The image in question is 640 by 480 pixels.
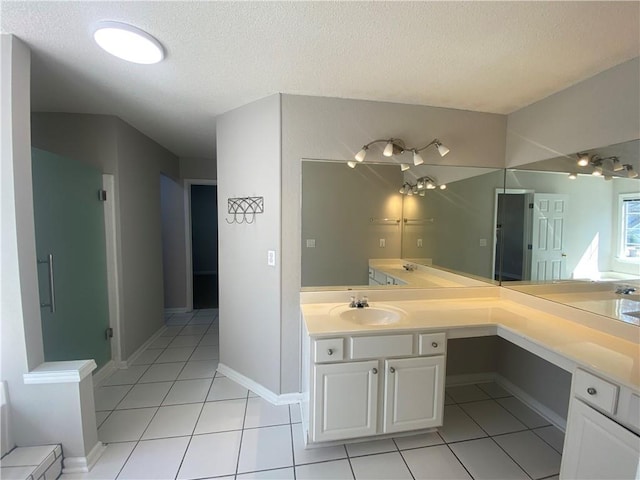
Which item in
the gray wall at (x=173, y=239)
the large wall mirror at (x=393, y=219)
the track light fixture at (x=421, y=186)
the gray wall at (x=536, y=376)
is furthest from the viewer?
the gray wall at (x=173, y=239)

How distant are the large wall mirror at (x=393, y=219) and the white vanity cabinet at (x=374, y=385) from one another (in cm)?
65

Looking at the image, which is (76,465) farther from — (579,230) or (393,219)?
(579,230)

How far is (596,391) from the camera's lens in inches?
45.7

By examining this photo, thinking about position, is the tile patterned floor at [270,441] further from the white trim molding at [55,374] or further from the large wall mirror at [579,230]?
the large wall mirror at [579,230]

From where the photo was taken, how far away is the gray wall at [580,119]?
5.08 ft

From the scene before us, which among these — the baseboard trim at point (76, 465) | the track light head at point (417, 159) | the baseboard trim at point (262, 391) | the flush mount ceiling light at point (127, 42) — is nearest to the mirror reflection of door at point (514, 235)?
the track light head at point (417, 159)

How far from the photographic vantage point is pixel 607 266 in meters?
1.68

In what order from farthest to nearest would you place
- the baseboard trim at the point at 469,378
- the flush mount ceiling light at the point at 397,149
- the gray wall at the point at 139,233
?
the gray wall at the point at 139,233 → the baseboard trim at the point at 469,378 → the flush mount ceiling light at the point at 397,149

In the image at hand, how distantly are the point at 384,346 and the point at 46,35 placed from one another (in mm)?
2446

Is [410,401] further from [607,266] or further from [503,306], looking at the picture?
[607,266]

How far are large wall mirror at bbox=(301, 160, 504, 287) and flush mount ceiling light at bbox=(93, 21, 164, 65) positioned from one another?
1079 mm

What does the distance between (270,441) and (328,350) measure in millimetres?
788

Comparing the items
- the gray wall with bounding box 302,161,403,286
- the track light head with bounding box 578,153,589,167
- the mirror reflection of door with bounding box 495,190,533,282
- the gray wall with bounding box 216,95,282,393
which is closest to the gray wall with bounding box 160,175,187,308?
the gray wall with bounding box 216,95,282,393

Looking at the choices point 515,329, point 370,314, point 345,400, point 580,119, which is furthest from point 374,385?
point 580,119
